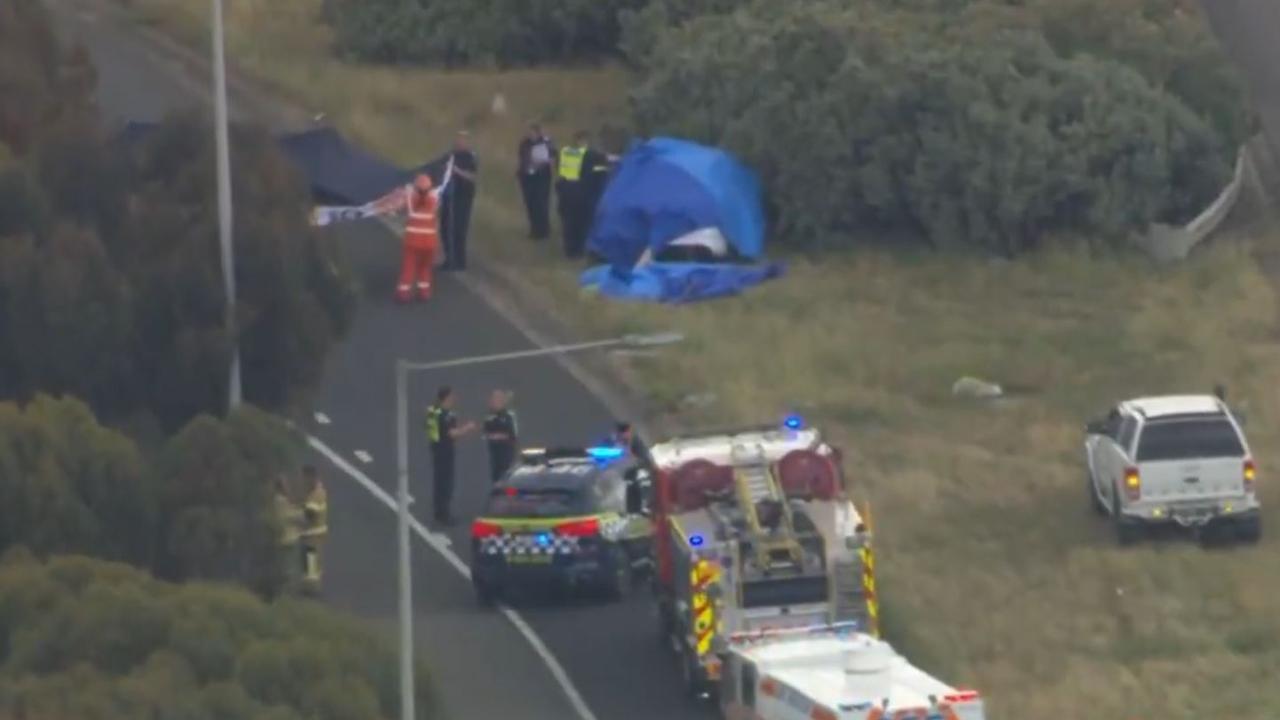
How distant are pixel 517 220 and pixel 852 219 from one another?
5538 millimetres

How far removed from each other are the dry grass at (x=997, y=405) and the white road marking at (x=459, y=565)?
12.0ft

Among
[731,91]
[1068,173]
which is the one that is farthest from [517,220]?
[1068,173]

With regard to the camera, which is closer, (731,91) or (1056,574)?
(1056,574)

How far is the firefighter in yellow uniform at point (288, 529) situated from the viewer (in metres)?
34.5

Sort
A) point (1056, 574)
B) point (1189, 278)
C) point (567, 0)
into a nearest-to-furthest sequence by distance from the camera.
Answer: point (1056, 574)
point (1189, 278)
point (567, 0)

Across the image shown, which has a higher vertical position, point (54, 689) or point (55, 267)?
point (55, 267)

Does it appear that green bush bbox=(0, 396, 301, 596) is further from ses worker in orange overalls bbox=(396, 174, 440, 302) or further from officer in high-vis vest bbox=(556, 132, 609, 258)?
officer in high-vis vest bbox=(556, 132, 609, 258)

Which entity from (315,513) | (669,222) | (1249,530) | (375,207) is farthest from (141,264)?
(669,222)

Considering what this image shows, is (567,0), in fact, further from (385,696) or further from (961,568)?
(385,696)

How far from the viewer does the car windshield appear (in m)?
38.8

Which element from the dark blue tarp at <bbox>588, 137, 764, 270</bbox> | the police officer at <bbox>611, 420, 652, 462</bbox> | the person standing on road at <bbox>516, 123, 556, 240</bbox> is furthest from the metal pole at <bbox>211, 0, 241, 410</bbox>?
the person standing on road at <bbox>516, 123, 556, 240</bbox>

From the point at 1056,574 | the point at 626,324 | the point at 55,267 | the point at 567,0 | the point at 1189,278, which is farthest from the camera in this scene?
the point at 567,0

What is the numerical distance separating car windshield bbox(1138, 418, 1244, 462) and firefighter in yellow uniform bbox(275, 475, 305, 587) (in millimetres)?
10114

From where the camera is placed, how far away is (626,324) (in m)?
48.3
